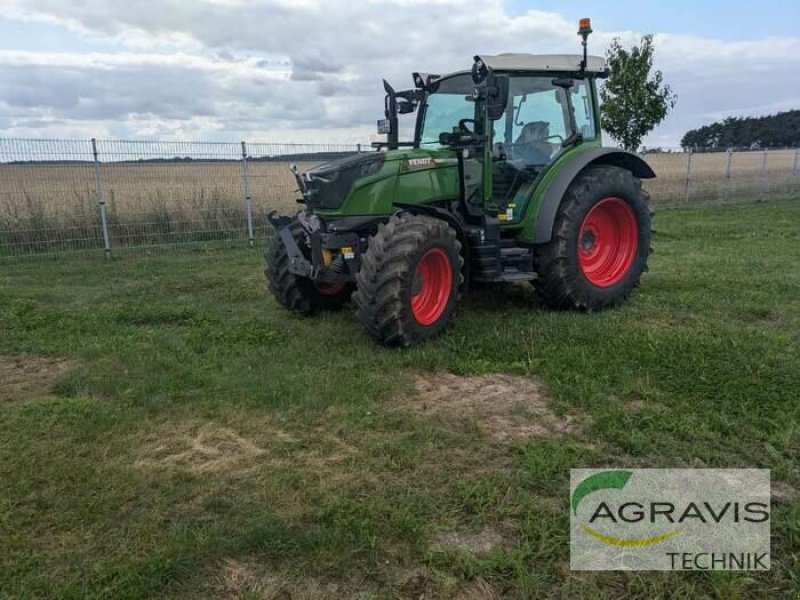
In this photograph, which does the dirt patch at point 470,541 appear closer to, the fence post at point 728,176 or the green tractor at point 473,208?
the green tractor at point 473,208

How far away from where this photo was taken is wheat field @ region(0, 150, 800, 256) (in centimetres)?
1055

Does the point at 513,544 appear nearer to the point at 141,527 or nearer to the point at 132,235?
the point at 141,527

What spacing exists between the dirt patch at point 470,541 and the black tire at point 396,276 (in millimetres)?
2273

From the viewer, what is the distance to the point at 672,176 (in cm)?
2056

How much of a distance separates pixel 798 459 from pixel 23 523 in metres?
3.71

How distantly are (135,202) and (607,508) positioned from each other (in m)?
10.9

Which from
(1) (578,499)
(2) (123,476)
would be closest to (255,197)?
(2) (123,476)

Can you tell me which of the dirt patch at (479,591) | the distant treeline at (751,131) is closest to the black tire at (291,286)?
the dirt patch at (479,591)

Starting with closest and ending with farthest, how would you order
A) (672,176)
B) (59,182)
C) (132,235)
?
(59,182), (132,235), (672,176)

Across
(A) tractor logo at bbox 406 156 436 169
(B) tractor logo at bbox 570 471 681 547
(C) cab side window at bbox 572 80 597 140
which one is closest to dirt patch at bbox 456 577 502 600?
(B) tractor logo at bbox 570 471 681 547

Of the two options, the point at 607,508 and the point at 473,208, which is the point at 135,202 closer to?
the point at 473,208

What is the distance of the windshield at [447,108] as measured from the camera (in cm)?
601

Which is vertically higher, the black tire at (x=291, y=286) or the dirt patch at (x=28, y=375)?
the black tire at (x=291, y=286)

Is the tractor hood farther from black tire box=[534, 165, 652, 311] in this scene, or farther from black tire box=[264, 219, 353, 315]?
black tire box=[534, 165, 652, 311]
